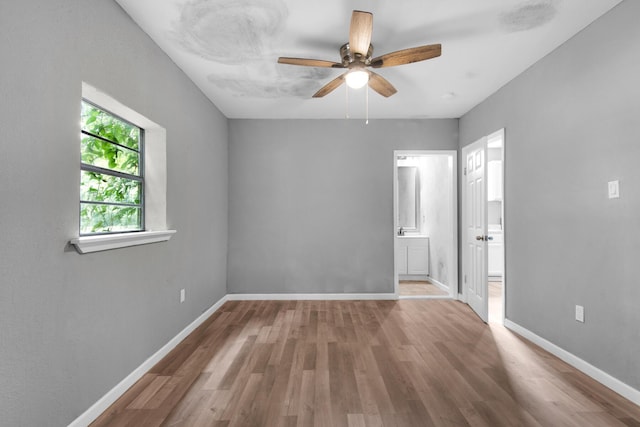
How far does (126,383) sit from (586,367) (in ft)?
10.9

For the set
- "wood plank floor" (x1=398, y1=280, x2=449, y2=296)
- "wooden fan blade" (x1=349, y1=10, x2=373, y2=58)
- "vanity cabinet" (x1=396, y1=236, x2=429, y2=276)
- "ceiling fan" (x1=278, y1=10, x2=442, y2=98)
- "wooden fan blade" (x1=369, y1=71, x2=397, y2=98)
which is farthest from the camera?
"vanity cabinet" (x1=396, y1=236, x2=429, y2=276)

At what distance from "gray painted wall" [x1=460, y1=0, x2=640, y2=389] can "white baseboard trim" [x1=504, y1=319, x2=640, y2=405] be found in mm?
51

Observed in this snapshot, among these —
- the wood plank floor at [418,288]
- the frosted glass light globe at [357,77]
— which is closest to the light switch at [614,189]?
the frosted glass light globe at [357,77]

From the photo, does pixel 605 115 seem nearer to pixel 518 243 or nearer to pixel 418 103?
pixel 518 243

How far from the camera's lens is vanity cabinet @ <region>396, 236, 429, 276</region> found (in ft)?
20.6

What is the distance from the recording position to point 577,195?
2684mm

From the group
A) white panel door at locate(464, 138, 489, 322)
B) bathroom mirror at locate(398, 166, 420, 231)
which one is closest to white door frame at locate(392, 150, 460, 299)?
white panel door at locate(464, 138, 489, 322)

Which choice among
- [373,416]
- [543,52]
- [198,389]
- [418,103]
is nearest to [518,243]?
[543,52]

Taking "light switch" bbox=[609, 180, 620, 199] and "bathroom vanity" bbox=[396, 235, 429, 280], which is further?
"bathroom vanity" bbox=[396, 235, 429, 280]

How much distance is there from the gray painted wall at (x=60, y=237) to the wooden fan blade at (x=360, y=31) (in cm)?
155

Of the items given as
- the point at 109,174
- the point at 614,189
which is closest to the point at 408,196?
the point at 614,189

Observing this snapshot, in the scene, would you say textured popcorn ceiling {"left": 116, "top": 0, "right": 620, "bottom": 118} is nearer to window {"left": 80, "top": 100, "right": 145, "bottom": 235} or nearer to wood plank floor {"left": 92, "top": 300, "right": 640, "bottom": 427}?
window {"left": 80, "top": 100, "right": 145, "bottom": 235}

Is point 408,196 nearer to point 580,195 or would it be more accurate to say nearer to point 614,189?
point 580,195

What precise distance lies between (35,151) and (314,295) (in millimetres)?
3828
